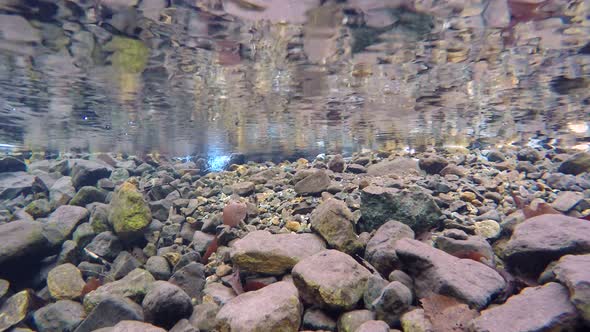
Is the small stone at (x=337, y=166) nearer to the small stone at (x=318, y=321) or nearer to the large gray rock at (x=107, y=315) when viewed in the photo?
the small stone at (x=318, y=321)

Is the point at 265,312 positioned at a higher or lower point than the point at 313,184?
lower

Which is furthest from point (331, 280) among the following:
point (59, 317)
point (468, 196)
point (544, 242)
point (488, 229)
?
point (59, 317)

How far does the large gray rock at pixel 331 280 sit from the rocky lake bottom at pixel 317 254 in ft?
0.06

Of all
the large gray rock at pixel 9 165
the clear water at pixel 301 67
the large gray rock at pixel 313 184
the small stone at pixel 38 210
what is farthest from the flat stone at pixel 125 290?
the large gray rock at pixel 9 165

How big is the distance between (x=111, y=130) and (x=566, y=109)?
73.4 ft

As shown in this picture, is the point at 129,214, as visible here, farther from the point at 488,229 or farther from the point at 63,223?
the point at 488,229

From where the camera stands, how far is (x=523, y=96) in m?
11.7

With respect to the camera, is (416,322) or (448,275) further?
(448,275)

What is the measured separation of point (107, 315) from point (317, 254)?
3.30 meters

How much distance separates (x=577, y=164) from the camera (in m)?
9.12

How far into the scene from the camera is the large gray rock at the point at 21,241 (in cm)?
645

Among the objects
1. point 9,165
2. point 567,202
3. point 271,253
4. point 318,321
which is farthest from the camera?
point 9,165

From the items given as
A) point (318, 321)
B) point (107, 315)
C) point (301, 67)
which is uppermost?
point (301, 67)

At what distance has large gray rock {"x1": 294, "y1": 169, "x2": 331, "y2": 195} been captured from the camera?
7422 millimetres
